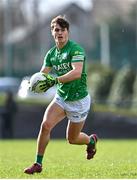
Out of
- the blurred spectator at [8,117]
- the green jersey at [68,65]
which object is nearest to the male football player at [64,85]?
the green jersey at [68,65]

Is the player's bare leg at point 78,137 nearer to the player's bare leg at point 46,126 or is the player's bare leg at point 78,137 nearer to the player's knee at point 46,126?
the player's bare leg at point 46,126

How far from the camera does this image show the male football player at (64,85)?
11867 mm

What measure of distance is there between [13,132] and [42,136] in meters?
23.9

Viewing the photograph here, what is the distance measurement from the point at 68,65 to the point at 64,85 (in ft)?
1.16

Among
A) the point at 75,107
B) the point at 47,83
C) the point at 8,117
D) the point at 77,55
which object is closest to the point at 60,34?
the point at 77,55

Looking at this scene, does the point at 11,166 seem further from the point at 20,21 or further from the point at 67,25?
the point at 20,21

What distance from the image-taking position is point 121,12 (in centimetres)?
7781

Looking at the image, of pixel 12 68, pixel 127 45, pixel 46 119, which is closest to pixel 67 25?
pixel 46 119

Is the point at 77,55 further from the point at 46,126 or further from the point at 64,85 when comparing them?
the point at 46,126

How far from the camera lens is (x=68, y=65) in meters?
12.0

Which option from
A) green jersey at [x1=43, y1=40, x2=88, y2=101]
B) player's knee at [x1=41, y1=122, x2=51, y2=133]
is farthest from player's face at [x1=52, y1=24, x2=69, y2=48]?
player's knee at [x1=41, y1=122, x2=51, y2=133]

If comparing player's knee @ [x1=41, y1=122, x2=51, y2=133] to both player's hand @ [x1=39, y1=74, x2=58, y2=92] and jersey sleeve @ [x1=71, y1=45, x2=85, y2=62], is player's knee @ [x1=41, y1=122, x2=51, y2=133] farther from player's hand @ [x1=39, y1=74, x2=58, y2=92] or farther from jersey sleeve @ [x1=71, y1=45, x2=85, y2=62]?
jersey sleeve @ [x1=71, y1=45, x2=85, y2=62]

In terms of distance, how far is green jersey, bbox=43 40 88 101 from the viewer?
39.2 feet

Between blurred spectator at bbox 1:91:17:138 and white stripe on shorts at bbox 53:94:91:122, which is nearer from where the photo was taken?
white stripe on shorts at bbox 53:94:91:122
